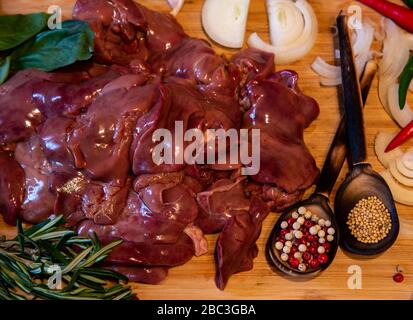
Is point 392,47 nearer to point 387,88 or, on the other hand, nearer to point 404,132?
point 387,88

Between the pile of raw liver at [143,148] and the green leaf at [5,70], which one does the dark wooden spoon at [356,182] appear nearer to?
the pile of raw liver at [143,148]

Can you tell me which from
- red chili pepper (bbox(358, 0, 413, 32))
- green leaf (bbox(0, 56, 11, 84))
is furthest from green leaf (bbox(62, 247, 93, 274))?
red chili pepper (bbox(358, 0, 413, 32))

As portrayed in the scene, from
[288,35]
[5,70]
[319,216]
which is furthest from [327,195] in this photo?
[5,70]

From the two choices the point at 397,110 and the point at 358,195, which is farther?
the point at 397,110

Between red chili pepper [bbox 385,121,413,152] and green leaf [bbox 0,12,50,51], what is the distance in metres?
2.42

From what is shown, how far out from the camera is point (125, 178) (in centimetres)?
327

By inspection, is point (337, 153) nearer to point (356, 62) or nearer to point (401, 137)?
point (401, 137)

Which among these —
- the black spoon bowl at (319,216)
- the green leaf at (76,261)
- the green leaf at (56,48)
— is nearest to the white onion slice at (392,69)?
the black spoon bowl at (319,216)

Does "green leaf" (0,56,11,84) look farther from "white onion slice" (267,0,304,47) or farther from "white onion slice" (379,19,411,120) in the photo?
"white onion slice" (379,19,411,120)

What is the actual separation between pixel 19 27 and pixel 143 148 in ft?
4.17

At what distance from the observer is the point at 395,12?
3.86 m

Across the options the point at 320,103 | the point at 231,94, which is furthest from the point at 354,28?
the point at 231,94

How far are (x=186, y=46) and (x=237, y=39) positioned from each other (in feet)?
1.32

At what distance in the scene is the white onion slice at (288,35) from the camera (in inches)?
150
